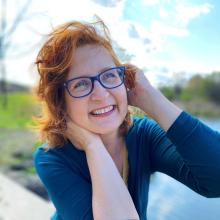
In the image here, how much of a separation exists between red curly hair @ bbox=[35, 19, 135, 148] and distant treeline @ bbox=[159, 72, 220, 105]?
A: 174mm

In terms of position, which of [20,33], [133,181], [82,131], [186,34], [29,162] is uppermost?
[186,34]

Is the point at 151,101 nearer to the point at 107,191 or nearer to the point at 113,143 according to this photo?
the point at 113,143

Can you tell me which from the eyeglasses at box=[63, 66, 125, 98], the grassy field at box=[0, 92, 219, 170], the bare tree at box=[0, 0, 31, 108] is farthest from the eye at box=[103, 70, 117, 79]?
the grassy field at box=[0, 92, 219, 170]

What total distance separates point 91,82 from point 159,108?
208mm

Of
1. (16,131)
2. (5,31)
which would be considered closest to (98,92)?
(5,31)

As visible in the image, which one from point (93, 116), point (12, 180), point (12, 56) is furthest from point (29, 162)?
point (93, 116)

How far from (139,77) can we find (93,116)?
0.20m

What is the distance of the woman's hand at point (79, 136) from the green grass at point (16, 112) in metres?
3.33

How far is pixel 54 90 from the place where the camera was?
115 cm

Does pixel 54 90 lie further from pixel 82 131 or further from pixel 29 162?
pixel 29 162

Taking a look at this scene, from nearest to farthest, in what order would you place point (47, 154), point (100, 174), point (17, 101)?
point (100, 174) → point (47, 154) → point (17, 101)

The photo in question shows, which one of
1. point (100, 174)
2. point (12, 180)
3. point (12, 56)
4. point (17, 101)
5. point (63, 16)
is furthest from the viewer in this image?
point (17, 101)

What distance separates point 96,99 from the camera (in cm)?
108

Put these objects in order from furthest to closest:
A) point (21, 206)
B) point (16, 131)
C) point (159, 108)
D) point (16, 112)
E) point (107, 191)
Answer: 1. point (16, 131)
2. point (16, 112)
3. point (21, 206)
4. point (159, 108)
5. point (107, 191)
